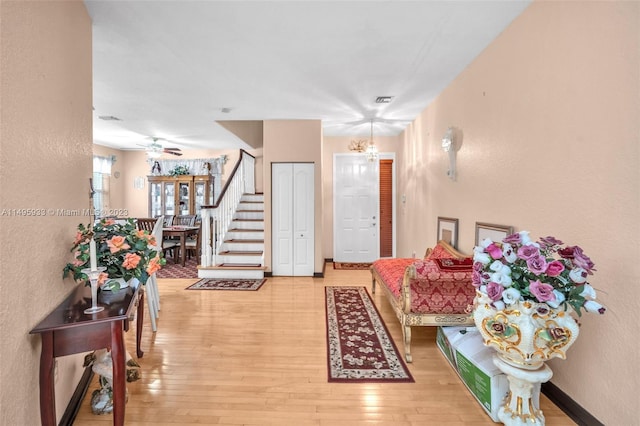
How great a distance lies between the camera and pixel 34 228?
1.46m

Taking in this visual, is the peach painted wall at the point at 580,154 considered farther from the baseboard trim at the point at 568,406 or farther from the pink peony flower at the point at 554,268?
the pink peony flower at the point at 554,268

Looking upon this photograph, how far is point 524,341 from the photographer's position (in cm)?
158

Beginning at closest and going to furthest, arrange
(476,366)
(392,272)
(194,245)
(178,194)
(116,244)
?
(116,244) < (476,366) < (392,272) < (194,245) < (178,194)

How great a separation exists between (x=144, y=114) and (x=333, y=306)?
4.31 metres

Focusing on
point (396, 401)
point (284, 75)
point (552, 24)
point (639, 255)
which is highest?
point (284, 75)

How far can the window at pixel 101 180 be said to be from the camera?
701 centimetres

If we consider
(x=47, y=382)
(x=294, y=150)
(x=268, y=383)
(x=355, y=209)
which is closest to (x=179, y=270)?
(x=294, y=150)

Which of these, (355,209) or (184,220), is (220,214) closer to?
(184,220)

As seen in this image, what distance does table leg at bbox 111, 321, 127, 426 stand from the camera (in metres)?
1.49

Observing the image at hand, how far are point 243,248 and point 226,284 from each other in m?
0.98

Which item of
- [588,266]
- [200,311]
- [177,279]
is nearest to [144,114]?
[177,279]

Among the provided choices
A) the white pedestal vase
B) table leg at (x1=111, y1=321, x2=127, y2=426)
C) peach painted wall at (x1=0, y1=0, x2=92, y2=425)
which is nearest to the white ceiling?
peach painted wall at (x1=0, y1=0, x2=92, y2=425)

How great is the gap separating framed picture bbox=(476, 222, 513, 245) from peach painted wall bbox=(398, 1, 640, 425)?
0.06 metres

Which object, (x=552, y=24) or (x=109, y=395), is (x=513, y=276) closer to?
(x=552, y=24)
